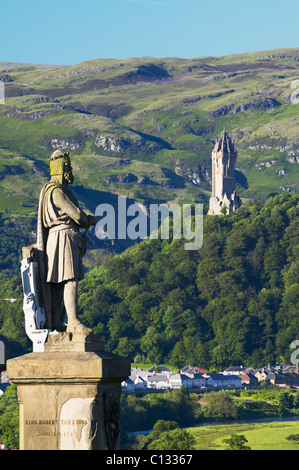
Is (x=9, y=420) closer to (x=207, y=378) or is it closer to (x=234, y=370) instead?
(x=207, y=378)

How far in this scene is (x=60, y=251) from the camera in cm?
1329

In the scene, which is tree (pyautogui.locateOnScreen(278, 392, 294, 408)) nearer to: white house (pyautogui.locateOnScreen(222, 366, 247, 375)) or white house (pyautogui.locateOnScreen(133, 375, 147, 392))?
white house (pyautogui.locateOnScreen(133, 375, 147, 392))

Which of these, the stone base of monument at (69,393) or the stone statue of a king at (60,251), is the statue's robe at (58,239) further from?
the stone base of monument at (69,393)

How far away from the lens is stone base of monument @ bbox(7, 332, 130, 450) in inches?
505

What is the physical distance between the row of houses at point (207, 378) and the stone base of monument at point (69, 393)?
142m

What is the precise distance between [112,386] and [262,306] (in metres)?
187

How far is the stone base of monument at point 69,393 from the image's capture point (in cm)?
1284

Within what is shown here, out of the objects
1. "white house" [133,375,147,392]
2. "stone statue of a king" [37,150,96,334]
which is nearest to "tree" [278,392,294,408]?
"white house" [133,375,147,392]

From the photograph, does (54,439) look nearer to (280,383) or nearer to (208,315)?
(280,383)

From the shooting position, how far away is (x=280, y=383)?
17438cm

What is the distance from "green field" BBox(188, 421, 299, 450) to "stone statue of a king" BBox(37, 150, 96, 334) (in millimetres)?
97389
